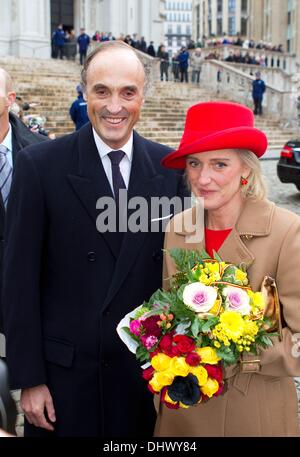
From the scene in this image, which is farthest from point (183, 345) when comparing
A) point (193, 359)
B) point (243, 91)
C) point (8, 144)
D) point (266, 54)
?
point (266, 54)

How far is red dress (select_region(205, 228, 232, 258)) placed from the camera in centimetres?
228

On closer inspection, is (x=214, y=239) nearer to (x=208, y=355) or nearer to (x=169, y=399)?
(x=208, y=355)

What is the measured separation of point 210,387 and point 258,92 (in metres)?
21.7

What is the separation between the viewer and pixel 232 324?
1.86 metres

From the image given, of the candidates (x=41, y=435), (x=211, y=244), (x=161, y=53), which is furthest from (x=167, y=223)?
(x=161, y=53)

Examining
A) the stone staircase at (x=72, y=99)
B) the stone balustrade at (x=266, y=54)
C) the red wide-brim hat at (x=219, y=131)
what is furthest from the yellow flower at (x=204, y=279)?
the stone balustrade at (x=266, y=54)

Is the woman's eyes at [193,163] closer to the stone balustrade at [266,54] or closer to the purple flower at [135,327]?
the purple flower at [135,327]

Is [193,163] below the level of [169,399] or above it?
above

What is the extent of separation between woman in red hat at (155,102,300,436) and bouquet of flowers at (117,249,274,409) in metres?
0.13

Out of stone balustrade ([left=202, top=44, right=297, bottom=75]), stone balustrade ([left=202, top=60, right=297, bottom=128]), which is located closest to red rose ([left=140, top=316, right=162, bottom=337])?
stone balustrade ([left=202, top=60, right=297, bottom=128])

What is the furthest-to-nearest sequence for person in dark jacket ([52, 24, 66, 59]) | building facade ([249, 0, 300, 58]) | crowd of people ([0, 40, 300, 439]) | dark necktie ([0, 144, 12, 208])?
building facade ([249, 0, 300, 58])
person in dark jacket ([52, 24, 66, 59])
dark necktie ([0, 144, 12, 208])
crowd of people ([0, 40, 300, 439])

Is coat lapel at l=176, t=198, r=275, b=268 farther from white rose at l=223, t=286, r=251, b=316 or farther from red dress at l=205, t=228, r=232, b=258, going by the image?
white rose at l=223, t=286, r=251, b=316

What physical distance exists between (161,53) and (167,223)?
25.7 m

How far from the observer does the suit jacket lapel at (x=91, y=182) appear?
231 cm
